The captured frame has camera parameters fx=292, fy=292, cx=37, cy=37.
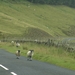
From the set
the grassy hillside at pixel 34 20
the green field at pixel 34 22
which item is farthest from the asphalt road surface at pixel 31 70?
the grassy hillside at pixel 34 20

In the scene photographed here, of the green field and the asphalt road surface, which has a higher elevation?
the asphalt road surface

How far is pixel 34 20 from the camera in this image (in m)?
134

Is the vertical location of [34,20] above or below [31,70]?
below

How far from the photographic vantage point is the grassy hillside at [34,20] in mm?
100188

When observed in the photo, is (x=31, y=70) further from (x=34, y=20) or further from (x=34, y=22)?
(x=34, y=20)

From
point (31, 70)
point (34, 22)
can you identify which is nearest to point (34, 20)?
point (34, 22)

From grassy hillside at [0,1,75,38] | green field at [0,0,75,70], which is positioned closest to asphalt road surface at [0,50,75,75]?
green field at [0,0,75,70]

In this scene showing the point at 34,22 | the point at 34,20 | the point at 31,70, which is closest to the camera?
the point at 31,70

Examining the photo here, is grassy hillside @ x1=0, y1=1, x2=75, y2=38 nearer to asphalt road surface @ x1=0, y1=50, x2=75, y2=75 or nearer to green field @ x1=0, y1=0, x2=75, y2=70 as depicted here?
green field @ x1=0, y1=0, x2=75, y2=70

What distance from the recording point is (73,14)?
595 ft

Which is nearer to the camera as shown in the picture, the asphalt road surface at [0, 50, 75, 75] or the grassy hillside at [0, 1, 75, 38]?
the asphalt road surface at [0, 50, 75, 75]

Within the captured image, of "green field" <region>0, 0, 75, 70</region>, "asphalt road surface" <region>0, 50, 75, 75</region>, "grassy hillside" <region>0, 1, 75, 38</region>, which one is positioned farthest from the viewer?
"grassy hillside" <region>0, 1, 75, 38</region>

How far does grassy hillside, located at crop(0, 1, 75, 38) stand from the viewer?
100188mm

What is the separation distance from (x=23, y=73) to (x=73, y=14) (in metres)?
166
